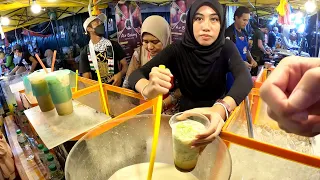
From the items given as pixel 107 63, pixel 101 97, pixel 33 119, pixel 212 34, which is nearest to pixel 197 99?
pixel 212 34

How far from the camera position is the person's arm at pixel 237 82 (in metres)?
1.17

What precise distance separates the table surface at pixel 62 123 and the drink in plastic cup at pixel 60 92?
0.04m

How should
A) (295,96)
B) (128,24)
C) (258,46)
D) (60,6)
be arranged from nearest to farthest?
(295,96)
(128,24)
(60,6)
(258,46)

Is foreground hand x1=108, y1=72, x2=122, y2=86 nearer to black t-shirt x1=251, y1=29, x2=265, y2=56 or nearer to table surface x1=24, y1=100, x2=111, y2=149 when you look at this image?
table surface x1=24, y1=100, x2=111, y2=149

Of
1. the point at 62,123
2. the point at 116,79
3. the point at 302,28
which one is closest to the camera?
the point at 62,123

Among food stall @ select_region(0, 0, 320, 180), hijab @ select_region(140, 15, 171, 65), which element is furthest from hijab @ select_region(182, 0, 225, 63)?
hijab @ select_region(140, 15, 171, 65)

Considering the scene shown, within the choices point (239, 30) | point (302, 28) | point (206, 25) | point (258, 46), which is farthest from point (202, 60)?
point (302, 28)

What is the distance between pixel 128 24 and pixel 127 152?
13.0ft

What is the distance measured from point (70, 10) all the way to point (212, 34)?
20.3ft

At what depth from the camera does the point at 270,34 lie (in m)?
5.67

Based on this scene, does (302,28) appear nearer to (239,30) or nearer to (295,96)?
(239,30)

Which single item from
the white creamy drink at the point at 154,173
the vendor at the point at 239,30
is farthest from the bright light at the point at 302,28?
the white creamy drink at the point at 154,173

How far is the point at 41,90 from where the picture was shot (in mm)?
1296

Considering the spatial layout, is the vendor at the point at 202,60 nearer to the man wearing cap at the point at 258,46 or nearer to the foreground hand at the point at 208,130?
the foreground hand at the point at 208,130
